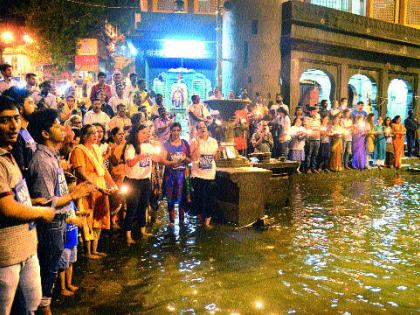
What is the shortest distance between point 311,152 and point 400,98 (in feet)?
52.6

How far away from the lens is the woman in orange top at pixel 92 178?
5477mm

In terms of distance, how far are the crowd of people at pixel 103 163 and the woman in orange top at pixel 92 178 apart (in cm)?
2

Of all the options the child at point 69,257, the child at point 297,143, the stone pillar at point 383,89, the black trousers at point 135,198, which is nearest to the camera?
the child at point 69,257

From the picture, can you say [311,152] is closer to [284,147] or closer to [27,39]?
[284,147]

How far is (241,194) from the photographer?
7.68 meters

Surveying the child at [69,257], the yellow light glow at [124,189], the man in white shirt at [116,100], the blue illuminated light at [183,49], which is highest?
the blue illuminated light at [183,49]

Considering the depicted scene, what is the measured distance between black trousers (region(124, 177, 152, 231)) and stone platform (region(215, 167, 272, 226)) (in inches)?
66.6

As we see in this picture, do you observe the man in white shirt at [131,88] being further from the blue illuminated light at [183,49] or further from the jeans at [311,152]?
the blue illuminated light at [183,49]

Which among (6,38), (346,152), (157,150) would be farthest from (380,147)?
(6,38)

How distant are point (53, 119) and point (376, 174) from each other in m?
14.2

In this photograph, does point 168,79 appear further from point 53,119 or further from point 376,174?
point 53,119

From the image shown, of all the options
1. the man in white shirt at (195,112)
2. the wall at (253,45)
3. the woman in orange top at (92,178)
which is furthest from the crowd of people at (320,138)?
the woman in orange top at (92,178)

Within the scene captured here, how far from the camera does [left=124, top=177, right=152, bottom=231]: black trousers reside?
668 cm

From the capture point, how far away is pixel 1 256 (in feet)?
9.13
